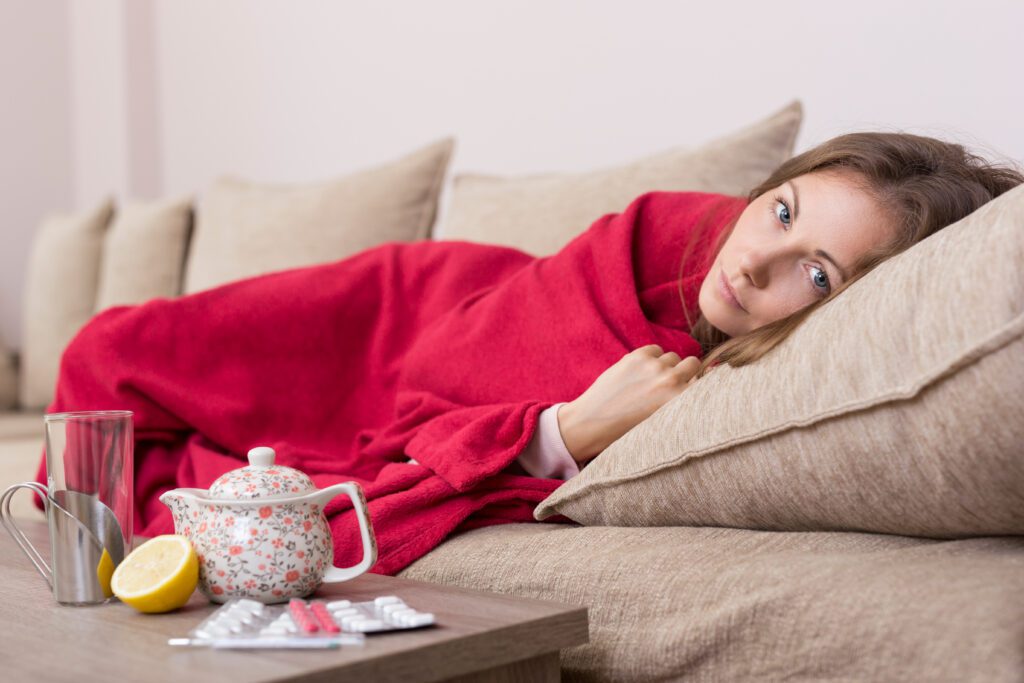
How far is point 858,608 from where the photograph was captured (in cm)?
76

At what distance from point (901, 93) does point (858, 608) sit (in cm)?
124

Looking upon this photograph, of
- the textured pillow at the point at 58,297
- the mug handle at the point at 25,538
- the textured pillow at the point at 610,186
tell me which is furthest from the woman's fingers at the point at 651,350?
the textured pillow at the point at 58,297

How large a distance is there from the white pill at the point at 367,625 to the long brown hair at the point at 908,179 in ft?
1.52

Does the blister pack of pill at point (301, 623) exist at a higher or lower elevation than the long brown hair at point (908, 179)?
lower

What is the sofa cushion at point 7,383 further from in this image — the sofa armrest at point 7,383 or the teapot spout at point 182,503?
the teapot spout at point 182,503

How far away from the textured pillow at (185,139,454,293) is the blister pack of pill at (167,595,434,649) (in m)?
1.40

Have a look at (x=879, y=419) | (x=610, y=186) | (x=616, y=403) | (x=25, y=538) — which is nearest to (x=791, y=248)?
(x=616, y=403)

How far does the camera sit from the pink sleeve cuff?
1176 mm

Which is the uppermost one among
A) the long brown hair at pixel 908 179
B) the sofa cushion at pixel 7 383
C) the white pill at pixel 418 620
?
the long brown hair at pixel 908 179

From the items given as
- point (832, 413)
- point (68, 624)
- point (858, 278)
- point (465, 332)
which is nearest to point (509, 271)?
point (465, 332)

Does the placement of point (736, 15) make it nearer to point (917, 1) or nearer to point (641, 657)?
point (917, 1)

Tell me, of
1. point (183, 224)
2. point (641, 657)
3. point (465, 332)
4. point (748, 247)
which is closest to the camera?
point (641, 657)

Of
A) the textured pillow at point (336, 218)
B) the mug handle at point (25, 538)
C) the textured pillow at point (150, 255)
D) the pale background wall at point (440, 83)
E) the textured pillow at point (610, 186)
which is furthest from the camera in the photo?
the textured pillow at point (150, 255)

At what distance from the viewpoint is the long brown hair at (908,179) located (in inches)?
44.7
